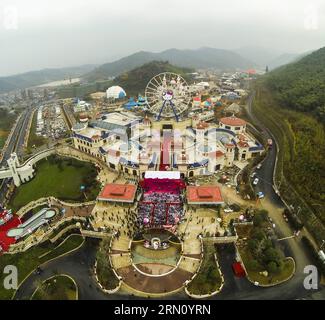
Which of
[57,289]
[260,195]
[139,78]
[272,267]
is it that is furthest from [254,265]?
[139,78]

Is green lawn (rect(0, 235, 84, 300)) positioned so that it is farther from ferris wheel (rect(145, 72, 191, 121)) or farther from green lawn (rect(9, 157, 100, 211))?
ferris wheel (rect(145, 72, 191, 121))

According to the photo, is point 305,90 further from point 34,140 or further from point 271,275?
point 34,140

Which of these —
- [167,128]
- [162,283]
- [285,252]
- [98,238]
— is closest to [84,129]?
[167,128]

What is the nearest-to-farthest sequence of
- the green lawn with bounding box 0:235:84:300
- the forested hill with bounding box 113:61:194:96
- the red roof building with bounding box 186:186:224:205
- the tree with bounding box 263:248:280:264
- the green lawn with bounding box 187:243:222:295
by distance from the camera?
the green lawn with bounding box 187:243:222:295 → the tree with bounding box 263:248:280:264 → the green lawn with bounding box 0:235:84:300 → the red roof building with bounding box 186:186:224:205 → the forested hill with bounding box 113:61:194:96

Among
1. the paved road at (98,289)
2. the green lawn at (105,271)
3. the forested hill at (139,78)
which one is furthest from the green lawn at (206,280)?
the forested hill at (139,78)

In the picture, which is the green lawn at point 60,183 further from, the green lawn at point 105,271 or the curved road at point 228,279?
the green lawn at point 105,271

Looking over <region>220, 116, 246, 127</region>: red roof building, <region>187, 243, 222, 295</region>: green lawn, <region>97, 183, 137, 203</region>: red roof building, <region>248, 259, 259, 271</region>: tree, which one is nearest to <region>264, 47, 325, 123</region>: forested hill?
<region>220, 116, 246, 127</region>: red roof building
